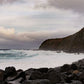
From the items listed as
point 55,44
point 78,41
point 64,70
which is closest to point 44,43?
point 55,44

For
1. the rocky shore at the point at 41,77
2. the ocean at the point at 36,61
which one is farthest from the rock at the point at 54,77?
the ocean at the point at 36,61

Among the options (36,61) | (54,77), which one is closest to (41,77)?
(54,77)

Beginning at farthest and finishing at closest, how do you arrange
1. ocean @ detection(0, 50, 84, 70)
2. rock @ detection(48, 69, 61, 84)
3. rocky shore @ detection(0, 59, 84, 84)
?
ocean @ detection(0, 50, 84, 70) → rock @ detection(48, 69, 61, 84) → rocky shore @ detection(0, 59, 84, 84)

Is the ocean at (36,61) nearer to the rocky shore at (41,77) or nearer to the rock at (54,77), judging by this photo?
the rocky shore at (41,77)

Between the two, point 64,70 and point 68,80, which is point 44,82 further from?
point 64,70

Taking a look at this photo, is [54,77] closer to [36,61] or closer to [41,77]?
[41,77]

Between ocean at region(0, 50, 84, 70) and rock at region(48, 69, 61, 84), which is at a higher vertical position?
rock at region(48, 69, 61, 84)

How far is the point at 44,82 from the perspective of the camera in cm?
623

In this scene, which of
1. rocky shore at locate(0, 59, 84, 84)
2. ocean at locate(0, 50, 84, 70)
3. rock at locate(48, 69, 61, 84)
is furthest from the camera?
ocean at locate(0, 50, 84, 70)

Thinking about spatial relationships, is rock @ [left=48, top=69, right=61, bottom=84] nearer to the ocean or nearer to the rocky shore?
the rocky shore

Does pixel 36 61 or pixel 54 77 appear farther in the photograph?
pixel 36 61

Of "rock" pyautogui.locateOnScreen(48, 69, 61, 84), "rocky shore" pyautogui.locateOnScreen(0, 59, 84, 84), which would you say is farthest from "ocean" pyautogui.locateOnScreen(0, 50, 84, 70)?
"rock" pyautogui.locateOnScreen(48, 69, 61, 84)

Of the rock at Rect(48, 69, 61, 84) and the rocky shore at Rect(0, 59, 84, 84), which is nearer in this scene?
the rocky shore at Rect(0, 59, 84, 84)

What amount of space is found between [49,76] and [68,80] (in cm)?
71
